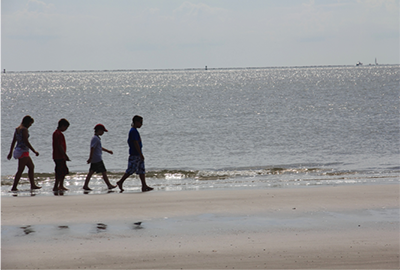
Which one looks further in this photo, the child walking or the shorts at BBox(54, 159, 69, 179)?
the shorts at BBox(54, 159, 69, 179)

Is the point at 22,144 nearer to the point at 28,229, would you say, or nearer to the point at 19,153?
the point at 19,153

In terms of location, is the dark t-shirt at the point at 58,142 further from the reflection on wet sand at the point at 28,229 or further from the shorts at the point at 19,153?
the reflection on wet sand at the point at 28,229

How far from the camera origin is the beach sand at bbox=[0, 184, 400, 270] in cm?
495

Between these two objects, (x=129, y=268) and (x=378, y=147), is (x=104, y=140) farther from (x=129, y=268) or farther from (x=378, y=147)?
(x=129, y=268)

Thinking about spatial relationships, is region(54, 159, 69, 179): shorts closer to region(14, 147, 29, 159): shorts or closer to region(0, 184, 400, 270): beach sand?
region(14, 147, 29, 159): shorts

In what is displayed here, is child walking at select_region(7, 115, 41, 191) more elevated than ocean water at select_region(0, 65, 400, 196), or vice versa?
child walking at select_region(7, 115, 41, 191)

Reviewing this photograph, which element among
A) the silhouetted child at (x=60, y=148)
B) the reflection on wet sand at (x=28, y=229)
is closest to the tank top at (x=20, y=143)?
the silhouetted child at (x=60, y=148)

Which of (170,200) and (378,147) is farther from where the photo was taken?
(378,147)

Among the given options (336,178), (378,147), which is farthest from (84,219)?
(378,147)

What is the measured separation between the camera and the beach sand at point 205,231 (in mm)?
4949

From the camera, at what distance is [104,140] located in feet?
74.8

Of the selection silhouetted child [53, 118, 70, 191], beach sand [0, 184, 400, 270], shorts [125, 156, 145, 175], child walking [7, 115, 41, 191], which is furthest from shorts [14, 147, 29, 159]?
shorts [125, 156, 145, 175]

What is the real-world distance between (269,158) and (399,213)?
31.3 feet

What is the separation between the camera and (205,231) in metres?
6.09
